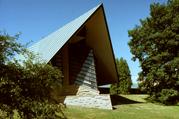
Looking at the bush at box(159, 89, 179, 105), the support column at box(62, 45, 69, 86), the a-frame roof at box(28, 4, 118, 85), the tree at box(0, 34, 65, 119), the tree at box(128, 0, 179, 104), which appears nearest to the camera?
the tree at box(0, 34, 65, 119)

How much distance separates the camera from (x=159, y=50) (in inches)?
1173

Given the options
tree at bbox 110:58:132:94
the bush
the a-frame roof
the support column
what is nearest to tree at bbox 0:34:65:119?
the a-frame roof

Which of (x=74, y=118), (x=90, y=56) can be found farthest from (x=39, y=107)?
A: (x=90, y=56)

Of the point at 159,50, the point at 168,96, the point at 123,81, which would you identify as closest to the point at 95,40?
the point at 159,50

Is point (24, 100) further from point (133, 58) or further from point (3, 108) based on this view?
point (133, 58)

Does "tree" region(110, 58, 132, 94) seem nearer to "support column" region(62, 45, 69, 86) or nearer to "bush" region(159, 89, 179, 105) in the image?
"bush" region(159, 89, 179, 105)

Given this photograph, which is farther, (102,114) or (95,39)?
(95,39)

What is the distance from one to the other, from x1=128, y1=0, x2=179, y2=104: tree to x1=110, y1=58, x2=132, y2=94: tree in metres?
8.09

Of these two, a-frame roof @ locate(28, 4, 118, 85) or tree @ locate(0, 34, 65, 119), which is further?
a-frame roof @ locate(28, 4, 118, 85)

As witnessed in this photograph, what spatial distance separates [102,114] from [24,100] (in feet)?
33.0

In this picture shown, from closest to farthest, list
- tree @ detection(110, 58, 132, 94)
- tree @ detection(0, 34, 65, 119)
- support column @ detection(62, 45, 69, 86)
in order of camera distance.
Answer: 1. tree @ detection(0, 34, 65, 119)
2. support column @ detection(62, 45, 69, 86)
3. tree @ detection(110, 58, 132, 94)

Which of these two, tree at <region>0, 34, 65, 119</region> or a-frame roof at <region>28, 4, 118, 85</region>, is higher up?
a-frame roof at <region>28, 4, 118, 85</region>

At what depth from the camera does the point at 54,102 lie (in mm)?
7391

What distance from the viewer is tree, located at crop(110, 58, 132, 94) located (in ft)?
129
